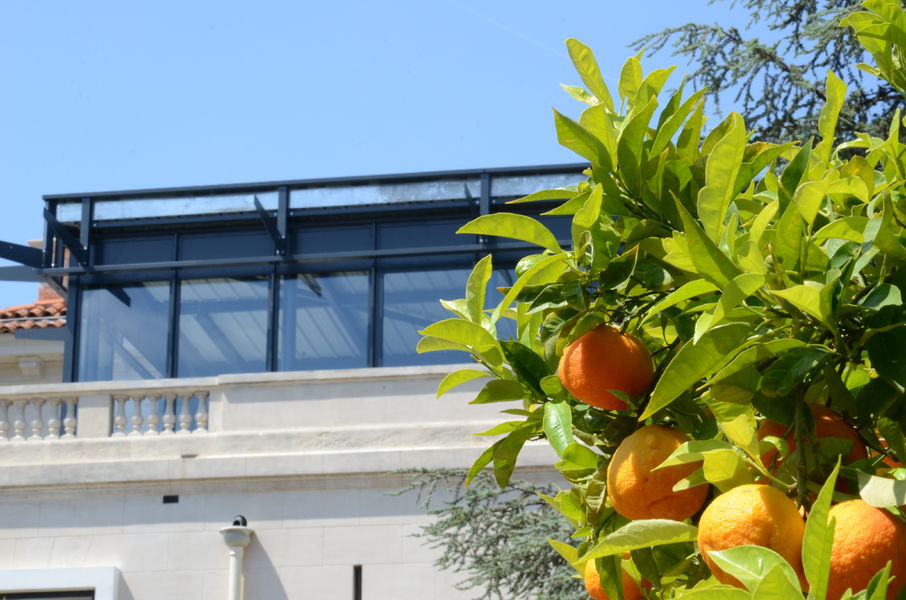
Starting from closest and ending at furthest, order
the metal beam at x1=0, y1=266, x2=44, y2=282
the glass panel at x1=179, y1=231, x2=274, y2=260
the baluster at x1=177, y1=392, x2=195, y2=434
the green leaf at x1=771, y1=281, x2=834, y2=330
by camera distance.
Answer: the green leaf at x1=771, y1=281, x2=834, y2=330 → the baluster at x1=177, y1=392, x2=195, y2=434 → the glass panel at x1=179, y1=231, x2=274, y2=260 → the metal beam at x1=0, y1=266, x2=44, y2=282

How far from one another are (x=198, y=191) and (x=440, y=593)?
21.8 ft

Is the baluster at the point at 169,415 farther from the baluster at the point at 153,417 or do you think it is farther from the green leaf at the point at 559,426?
the green leaf at the point at 559,426

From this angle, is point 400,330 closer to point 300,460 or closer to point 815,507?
point 300,460

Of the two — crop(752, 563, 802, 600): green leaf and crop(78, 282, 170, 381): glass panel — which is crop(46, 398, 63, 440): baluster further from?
crop(752, 563, 802, 600): green leaf

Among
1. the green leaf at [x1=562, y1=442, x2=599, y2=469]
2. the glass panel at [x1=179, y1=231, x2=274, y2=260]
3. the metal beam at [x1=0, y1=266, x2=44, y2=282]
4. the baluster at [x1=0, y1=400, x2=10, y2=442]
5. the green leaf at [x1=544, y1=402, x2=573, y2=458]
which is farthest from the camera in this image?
the metal beam at [x1=0, y1=266, x2=44, y2=282]

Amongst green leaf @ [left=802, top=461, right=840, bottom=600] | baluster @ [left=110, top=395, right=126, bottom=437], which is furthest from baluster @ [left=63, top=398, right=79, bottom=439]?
green leaf @ [left=802, top=461, right=840, bottom=600]

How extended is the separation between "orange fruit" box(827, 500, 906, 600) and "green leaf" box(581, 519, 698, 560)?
1.00ft

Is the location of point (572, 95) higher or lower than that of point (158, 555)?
higher

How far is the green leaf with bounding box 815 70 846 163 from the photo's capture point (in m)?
2.47

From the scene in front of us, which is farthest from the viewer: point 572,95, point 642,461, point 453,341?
point 572,95

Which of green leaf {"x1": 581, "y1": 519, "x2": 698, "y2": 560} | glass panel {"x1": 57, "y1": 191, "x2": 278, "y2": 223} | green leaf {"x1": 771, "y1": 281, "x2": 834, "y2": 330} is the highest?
glass panel {"x1": 57, "y1": 191, "x2": 278, "y2": 223}

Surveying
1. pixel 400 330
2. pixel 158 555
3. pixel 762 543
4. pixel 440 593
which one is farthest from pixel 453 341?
pixel 400 330

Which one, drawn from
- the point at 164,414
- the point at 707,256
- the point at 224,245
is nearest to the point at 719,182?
the point at 707,256

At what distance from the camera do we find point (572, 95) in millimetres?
2949
